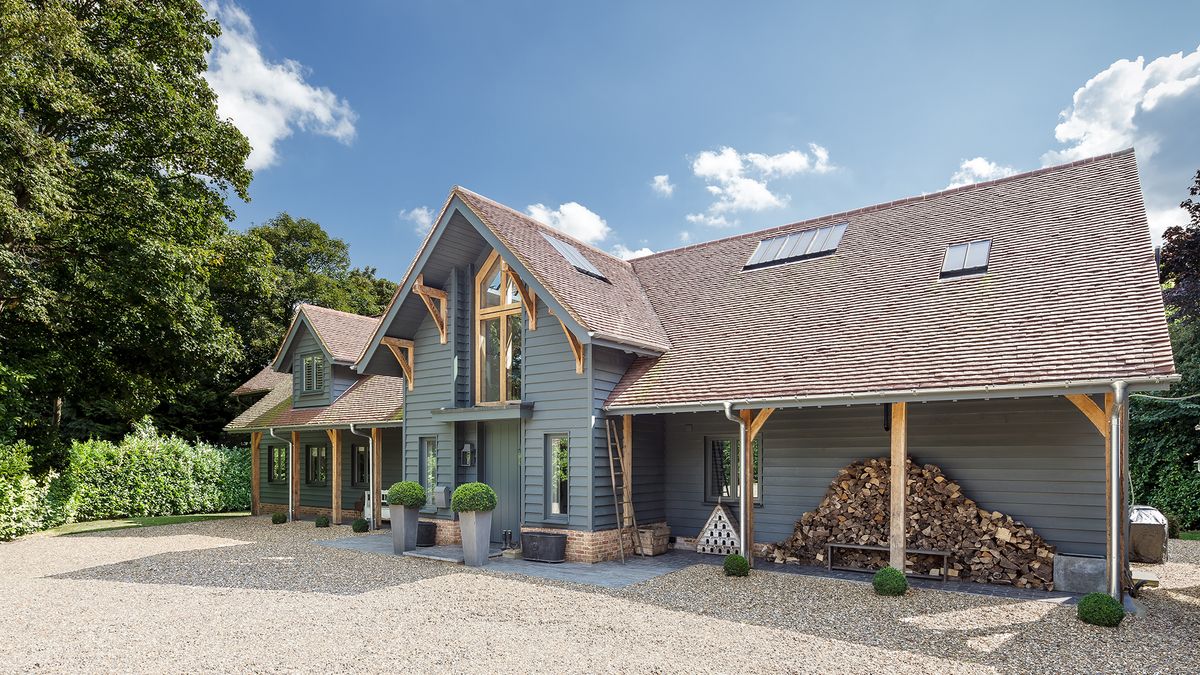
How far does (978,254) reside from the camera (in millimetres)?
11734

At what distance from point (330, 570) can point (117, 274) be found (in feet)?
29.8

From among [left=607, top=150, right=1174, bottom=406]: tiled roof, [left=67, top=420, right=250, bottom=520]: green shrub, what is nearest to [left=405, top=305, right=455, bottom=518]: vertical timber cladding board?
[left=607, top=150, right=1174, bottom=406]: tiled roof

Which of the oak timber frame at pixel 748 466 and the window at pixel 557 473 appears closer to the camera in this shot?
the oak timber frame at pixel 748 466

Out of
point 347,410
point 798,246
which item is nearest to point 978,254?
point 798,246

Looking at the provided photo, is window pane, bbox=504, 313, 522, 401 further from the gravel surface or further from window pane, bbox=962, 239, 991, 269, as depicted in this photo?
window pane, bbox=962, 239, 991, 269

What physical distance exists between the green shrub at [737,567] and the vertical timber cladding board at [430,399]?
6.00m

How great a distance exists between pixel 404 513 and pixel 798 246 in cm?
964

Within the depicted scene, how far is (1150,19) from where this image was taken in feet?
33.8

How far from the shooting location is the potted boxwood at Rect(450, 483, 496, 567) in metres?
11.3

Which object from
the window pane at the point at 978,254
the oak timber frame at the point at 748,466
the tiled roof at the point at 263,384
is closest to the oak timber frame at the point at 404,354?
the oak timber frame at the point at 748,466

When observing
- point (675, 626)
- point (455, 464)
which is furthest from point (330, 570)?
point (675, 626)

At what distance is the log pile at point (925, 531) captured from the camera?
9570 mm

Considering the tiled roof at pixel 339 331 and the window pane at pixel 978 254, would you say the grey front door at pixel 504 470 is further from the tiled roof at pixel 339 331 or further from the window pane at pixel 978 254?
the window pane at pixel 978 254

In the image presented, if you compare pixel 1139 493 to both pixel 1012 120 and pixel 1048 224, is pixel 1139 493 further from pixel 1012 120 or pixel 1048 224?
pixel 1012 120
